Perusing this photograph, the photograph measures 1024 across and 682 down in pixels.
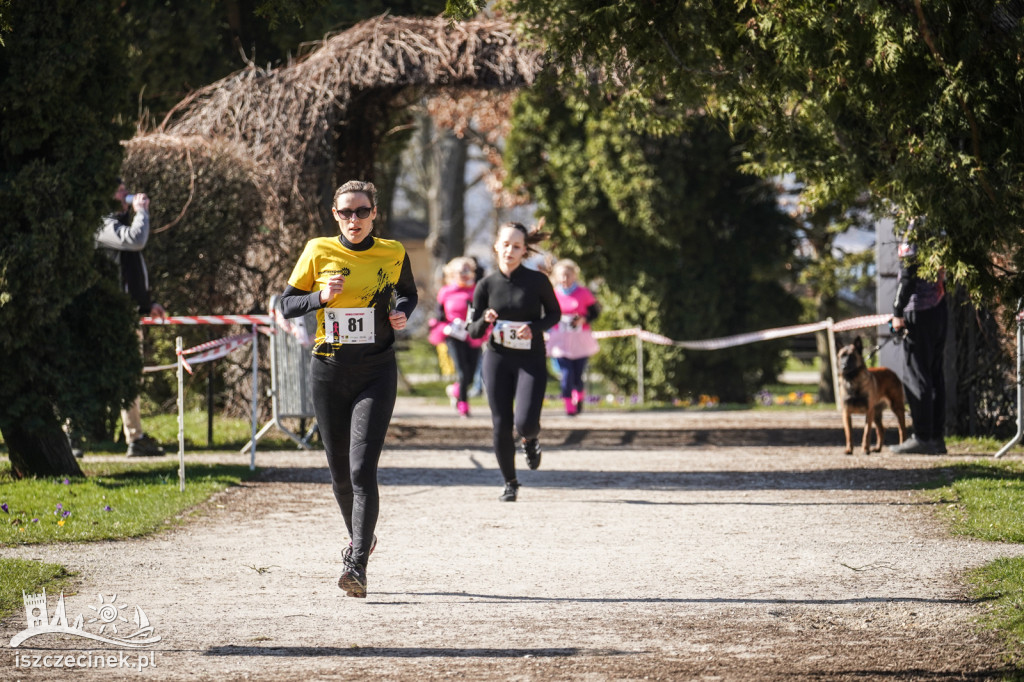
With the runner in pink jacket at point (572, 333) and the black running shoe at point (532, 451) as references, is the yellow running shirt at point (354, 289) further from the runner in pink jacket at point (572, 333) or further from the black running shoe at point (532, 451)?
the runner in pink jacket at point (572, 333)

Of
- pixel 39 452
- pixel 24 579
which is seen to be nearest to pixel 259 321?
pixel 39 452

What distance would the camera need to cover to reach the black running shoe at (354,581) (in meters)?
5.89

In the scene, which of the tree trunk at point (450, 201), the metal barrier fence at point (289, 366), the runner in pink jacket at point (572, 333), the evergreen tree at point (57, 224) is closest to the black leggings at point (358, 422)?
the evergreen tree at point (57, 224)

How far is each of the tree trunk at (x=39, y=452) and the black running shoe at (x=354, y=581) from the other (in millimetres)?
4576

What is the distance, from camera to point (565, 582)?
6.32 metres

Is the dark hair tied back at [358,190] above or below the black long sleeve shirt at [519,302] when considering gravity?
above

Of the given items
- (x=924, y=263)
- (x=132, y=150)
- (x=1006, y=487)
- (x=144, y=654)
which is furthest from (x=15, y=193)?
(x=1006, y=487)

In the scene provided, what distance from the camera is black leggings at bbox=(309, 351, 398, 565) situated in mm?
6117

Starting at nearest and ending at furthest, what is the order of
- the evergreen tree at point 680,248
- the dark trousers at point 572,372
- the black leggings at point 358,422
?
the black leggings at point 358,422, the dark trousers at point 572,372, the evergreen tree at point 680,248

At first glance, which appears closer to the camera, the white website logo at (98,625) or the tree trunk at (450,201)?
the white website logo at (98,625)

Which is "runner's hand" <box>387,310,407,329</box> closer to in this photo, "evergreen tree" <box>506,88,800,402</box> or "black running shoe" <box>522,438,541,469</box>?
"black running shoe" <box>522,438,541,469</box>

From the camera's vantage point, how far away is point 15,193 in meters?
8.99

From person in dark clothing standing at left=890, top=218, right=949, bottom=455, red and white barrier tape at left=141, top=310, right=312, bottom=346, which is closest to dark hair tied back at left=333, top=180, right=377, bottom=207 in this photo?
red and white barrier tape at left=141, top=310, right=312, bottom=346

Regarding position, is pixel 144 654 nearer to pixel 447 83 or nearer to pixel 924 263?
pixel 924 263
